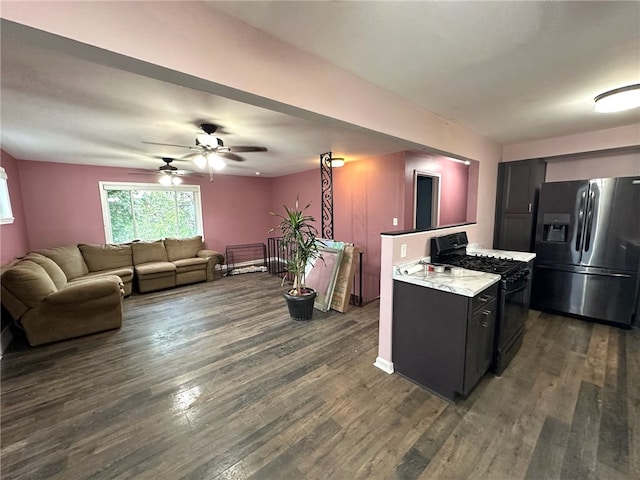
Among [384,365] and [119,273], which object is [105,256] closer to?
[119,273]

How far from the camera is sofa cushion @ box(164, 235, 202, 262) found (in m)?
5.52

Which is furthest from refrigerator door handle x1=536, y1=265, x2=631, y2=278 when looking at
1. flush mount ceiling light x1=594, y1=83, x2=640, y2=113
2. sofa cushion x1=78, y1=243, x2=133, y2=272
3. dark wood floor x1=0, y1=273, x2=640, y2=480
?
sofa cushion x1=78, y1=243, x2=133, y2=272

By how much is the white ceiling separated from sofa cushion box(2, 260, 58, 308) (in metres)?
1.55

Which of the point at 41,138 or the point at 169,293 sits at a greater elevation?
the point at 41,138

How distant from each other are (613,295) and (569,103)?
7.70ft

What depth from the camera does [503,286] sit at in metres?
2.16

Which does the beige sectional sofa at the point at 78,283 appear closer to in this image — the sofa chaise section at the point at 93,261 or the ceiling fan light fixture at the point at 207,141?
the sofa chaise section at the point at 93,261

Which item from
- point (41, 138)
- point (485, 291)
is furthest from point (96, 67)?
point (485, 291)

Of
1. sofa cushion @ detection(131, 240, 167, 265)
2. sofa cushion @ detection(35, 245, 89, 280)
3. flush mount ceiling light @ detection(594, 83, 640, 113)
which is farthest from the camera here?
sofa cushion @ detection(131, 240, 167, 265)

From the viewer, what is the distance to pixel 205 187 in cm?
629

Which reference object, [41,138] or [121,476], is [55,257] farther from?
[121,476]

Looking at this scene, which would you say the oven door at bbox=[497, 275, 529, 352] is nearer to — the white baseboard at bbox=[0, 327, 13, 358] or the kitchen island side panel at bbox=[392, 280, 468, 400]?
the kitchen island side panel at bbox=[392, 280, 468, 400]

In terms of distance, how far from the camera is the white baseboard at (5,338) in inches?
110

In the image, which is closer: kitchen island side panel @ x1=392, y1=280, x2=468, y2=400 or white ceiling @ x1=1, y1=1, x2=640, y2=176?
white ceiling @ x1=1, y1=1, x2=640, y2=176
